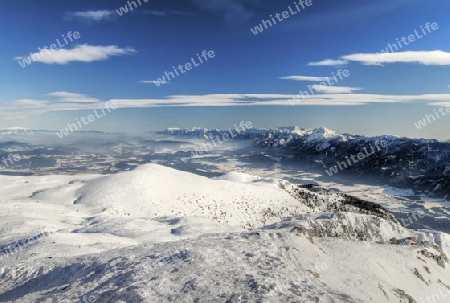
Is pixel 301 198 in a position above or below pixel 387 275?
below

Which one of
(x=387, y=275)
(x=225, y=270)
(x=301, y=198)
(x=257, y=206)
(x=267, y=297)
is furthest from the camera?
(x=301, y=198)

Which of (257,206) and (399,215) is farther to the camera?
(399,215)

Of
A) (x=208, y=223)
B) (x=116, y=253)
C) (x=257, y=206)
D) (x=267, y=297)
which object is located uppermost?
(x=116, y=253)

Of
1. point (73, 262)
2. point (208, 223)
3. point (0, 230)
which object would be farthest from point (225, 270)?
point (0, 230)

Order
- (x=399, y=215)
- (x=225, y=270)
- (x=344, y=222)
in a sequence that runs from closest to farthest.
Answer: (x=225, y=270) < (x=344, y=222) < (x=399, y=215)

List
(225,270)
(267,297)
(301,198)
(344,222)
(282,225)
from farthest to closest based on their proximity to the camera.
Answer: (301,198) < (344,222) < (282,225) < (225,270) < (267,297)

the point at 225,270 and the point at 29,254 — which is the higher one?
the point at 29,254

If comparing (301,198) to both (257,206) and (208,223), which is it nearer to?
(257,206)

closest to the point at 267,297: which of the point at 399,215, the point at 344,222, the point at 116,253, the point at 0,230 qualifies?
the point at 116,253

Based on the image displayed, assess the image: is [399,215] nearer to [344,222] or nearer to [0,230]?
[344,222]
